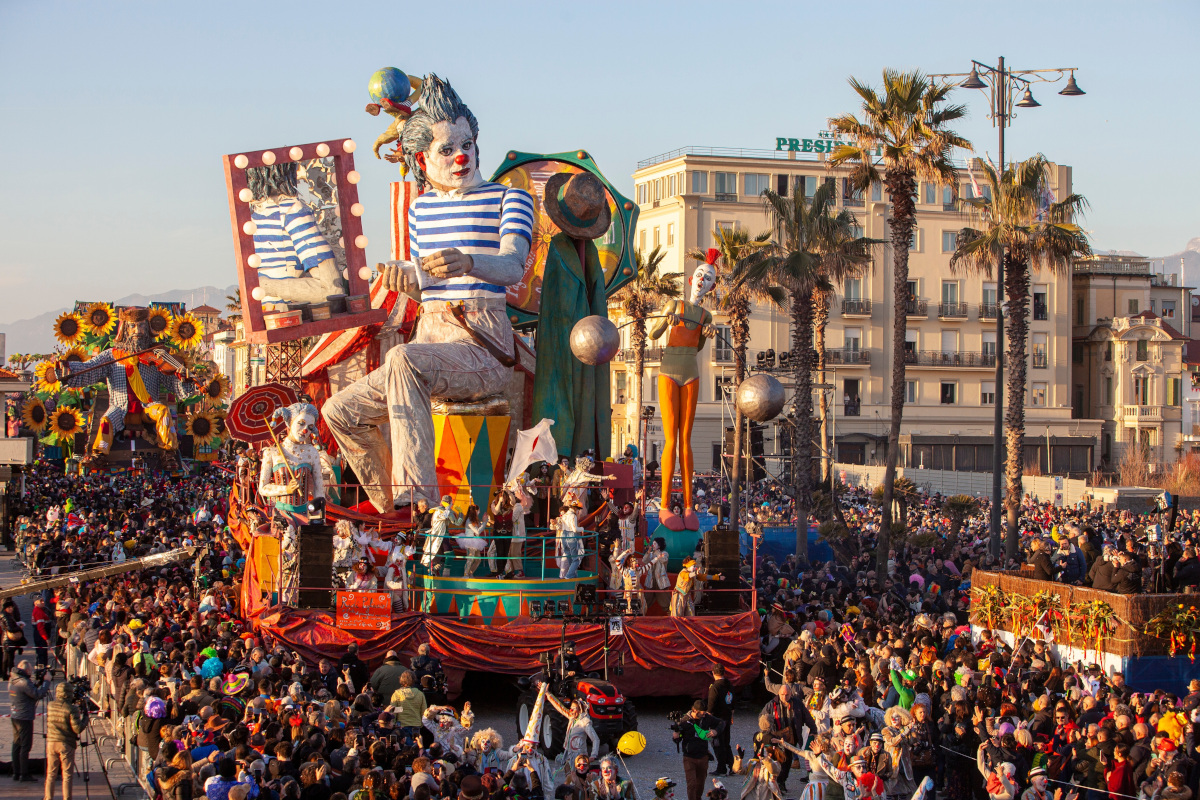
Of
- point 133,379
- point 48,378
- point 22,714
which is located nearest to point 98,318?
point 133,379

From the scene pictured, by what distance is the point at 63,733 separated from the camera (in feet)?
36.4

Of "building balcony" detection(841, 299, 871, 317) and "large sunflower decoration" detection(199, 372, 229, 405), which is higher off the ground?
"building balcony" detection(841, 299, 871, 317)

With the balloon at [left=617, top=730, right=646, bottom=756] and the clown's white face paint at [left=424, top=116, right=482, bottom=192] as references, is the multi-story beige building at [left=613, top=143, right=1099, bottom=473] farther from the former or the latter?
the balloon at [left=617, top=730, right=646, bottom=756]

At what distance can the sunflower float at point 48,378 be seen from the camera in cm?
4509

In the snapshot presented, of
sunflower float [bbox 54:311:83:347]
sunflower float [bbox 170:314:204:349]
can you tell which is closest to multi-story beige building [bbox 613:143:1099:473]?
sunflower float [bbox 170:314:204:349]

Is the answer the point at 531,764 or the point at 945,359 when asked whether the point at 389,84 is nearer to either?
the point at 531,764

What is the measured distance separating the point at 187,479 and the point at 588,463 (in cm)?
3041

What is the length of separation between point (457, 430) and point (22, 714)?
285 inches

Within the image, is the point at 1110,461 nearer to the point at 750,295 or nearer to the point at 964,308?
the point at 964,308

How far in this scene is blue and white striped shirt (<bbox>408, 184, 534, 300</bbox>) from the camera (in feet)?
60.3

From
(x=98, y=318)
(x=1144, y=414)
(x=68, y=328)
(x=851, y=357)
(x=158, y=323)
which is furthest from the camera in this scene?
(x=1144, y=414)

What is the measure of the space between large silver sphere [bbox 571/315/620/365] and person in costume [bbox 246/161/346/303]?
194 inches

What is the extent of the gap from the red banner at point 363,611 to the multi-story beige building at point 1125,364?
56.4m

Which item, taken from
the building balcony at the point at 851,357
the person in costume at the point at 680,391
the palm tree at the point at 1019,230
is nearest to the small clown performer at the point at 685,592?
the person in costume at the point at 680,391
